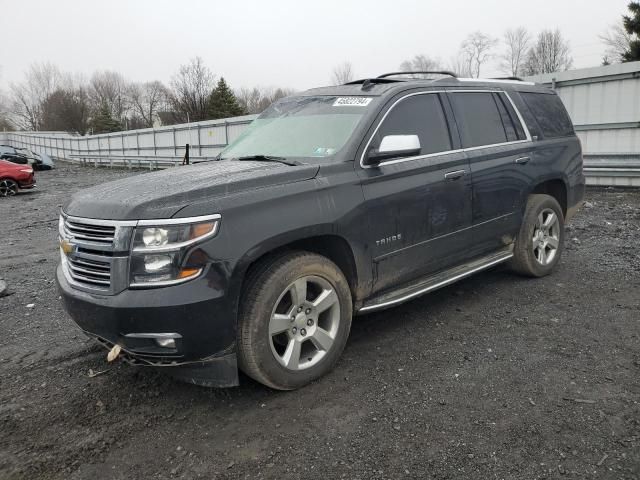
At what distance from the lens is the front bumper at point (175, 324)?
8.85ft

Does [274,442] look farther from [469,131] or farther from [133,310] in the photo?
[469,131]

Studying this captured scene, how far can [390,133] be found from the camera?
12.6 feet

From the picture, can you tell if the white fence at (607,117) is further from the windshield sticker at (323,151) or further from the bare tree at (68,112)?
the bare tree at (68,112)

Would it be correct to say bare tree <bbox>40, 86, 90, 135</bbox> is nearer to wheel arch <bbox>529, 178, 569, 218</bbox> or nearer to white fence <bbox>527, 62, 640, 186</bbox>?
white fence <bbox>527, 62, 640, 186</bbox>

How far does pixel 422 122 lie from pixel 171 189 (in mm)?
2122

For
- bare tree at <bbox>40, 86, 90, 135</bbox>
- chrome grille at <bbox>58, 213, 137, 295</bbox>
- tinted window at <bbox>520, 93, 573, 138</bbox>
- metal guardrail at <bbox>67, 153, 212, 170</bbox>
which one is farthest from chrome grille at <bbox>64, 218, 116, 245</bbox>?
bare tree at <bbox>40, 86, 90, 135</bbox>

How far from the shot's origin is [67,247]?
317 centimetres

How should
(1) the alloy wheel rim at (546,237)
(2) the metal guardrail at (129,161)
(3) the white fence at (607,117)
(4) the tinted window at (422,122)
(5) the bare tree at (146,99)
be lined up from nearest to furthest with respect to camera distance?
(4) the tinted window at (422,122)
(1) the alloy wheel rim at (546,237)
(3) the white fence at (607,117)
(2) the metal guardrail at (129,161)
(5) the bare tree at (146,99)

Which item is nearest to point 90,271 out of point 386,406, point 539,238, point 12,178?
point 386,406

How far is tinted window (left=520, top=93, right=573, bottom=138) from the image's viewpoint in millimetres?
5250

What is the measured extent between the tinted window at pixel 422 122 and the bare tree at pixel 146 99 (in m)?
76.7

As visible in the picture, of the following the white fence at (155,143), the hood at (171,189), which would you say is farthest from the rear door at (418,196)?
the white fence at (155,143)

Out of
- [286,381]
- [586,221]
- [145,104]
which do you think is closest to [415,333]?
[286,381]

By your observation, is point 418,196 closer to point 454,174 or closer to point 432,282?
point 454,174
